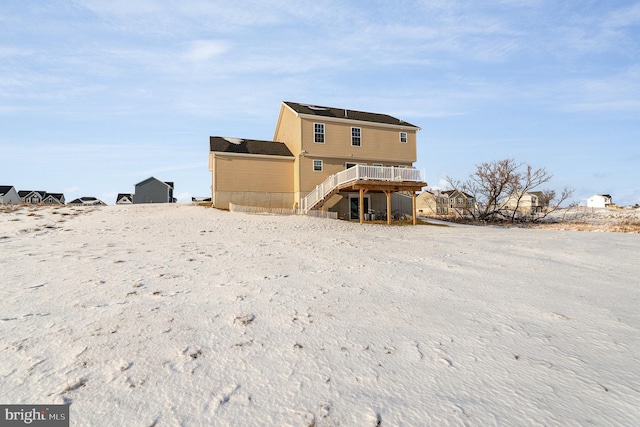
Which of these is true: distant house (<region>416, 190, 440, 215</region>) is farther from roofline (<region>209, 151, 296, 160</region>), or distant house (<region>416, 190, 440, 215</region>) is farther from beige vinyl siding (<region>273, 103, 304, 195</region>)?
roofline (<region>209, 151, 296, 160</region>)

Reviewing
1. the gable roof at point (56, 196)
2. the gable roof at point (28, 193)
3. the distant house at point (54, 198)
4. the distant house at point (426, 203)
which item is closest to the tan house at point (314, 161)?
the distant house at point (426, 203)

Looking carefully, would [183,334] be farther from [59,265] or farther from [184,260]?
[59,265]

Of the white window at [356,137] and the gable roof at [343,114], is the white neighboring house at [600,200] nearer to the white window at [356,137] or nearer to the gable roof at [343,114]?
the gable roof at [343,114]

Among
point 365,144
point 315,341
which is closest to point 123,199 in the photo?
point 365,144

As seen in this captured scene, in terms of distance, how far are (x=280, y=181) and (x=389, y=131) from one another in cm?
973

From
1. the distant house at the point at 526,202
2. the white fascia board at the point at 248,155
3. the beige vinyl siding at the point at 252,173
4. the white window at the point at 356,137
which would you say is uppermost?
the white window at the point at 356,137

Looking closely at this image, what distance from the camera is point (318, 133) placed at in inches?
928

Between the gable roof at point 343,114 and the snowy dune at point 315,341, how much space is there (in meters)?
18.2

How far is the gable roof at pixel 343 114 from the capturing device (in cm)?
2401

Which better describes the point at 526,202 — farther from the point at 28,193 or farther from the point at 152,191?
the point at 28,193

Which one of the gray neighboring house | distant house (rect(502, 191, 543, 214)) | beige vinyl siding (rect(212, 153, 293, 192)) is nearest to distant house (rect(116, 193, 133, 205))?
the gray neighboring house

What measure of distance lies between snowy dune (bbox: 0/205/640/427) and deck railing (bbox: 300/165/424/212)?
11965 mm

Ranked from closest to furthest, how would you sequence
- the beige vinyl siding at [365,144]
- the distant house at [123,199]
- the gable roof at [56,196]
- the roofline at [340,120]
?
the roofline at [340,120] < the beige vinyl siding at [365,144] < the distant house at [123,199] < the gable roof at [56,196]

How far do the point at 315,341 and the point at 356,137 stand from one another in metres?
22.4
